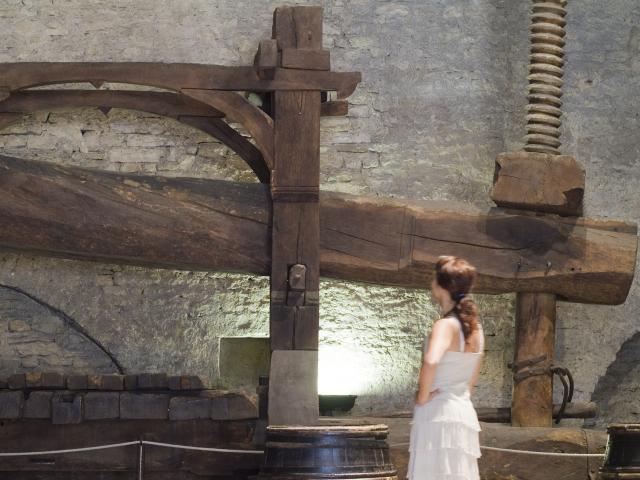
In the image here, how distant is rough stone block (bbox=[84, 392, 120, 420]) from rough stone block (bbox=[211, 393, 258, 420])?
57cm

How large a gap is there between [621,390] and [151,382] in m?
3.82

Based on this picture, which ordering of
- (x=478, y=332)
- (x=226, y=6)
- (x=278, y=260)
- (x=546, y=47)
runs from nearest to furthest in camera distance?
A: (x=478, y=332), (x=278, y=260), (x=546, y=47), (x=226, y=6)

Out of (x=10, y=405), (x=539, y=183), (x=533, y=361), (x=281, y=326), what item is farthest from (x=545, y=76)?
(x=10, y=405)

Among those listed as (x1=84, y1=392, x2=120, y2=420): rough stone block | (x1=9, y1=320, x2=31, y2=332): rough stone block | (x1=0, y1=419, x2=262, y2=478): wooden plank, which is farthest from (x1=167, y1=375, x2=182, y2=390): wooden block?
(x1=9, y1=320, x2=31, y2=332): rough stone block

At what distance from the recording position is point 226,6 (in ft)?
28.9

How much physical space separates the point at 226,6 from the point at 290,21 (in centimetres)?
141

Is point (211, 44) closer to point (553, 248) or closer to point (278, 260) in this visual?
point (278, 260)

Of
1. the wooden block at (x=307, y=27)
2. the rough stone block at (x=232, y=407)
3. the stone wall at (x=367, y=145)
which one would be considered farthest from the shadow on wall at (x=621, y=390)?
the wooden block at (x=307, y=27)

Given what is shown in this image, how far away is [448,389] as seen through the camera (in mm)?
5137

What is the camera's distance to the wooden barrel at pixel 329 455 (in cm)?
602

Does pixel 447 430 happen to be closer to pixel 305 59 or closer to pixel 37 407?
pixel 37 407

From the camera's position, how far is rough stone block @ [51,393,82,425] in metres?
6.97

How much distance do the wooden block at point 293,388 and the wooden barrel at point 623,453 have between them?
1.73 metres

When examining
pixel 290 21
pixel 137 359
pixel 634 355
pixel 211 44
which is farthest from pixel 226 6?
pixel 634 355
